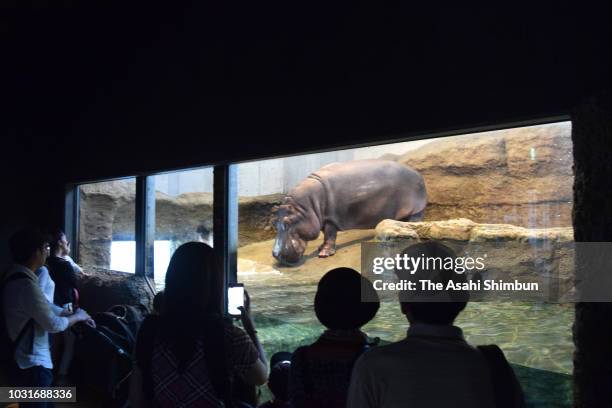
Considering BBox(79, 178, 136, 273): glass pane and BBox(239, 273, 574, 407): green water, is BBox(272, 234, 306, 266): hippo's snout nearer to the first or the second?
BBox(239, 273, 574, 407): green water

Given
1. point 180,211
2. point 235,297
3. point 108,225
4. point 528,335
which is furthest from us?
point 108,225

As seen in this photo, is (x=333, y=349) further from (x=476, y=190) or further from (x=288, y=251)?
(x=288, y=251)

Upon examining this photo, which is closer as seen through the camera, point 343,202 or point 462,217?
point 462,217

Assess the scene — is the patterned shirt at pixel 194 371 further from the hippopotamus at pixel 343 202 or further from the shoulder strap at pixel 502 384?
the hippopotamus at pixel 343 202

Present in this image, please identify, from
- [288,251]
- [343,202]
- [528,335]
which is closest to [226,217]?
[288,251]

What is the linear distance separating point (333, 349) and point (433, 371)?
0.32 m

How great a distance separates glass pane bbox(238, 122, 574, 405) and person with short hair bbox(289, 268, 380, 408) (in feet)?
2.98

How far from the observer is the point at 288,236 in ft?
14.9

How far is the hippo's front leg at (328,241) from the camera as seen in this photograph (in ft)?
13.8

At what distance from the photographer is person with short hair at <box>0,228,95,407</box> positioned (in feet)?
8.38

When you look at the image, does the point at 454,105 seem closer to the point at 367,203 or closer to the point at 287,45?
the point at 287,45

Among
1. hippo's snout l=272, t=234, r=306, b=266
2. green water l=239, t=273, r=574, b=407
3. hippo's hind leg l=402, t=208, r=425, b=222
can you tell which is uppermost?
Answer: hippo's hind leg l=402, t=208, r=425, b=222

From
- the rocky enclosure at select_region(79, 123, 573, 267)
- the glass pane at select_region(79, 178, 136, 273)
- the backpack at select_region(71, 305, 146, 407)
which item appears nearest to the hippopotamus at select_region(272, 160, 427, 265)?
the rocky enclosure at select_region(79, 123, 573, 267)

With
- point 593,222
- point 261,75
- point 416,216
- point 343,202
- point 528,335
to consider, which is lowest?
→ point 528,335
